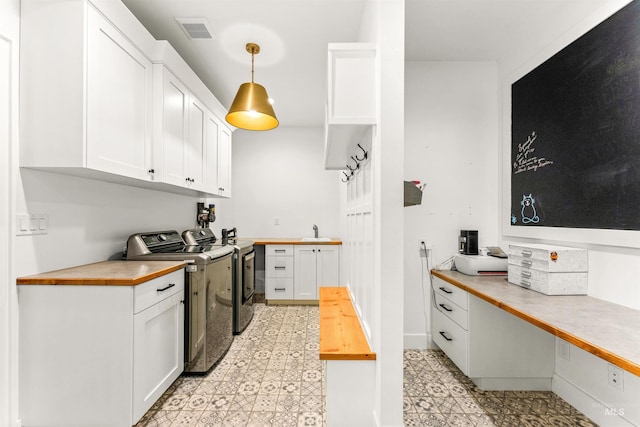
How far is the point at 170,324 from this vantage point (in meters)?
1.96

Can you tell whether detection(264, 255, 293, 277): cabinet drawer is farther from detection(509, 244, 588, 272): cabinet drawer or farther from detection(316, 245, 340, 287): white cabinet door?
detection(509, 244, 588, 272): cabinet drawer

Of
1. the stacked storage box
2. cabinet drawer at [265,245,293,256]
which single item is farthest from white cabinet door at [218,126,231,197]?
the stacked storage box

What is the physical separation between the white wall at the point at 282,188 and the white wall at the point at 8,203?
3.16 meters

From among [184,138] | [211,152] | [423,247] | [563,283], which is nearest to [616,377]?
[563,283]

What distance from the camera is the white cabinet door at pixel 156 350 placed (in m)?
1.62

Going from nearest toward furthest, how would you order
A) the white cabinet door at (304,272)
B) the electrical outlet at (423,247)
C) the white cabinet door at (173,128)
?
1. the white cabinet door at (173,128)
2. the electrical outlet at (423,247)
3. the white cabinet door at (304,272)

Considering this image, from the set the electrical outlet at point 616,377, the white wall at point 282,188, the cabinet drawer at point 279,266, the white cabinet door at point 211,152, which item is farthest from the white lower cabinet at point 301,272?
the electrical outlet at point 616,377

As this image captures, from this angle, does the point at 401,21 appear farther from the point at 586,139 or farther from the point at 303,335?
the point at 303,335

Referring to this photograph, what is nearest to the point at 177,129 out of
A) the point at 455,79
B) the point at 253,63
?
the point at 253,63

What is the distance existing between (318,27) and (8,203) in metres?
2.27

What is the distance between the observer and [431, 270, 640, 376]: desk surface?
1073 millimetres

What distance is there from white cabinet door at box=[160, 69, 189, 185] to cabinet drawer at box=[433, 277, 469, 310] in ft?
7.98

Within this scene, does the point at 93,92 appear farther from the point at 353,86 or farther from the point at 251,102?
the point at 353,86

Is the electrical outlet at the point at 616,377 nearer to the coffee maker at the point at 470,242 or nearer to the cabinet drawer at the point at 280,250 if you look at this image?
the coffee maker at the point at 470,242
